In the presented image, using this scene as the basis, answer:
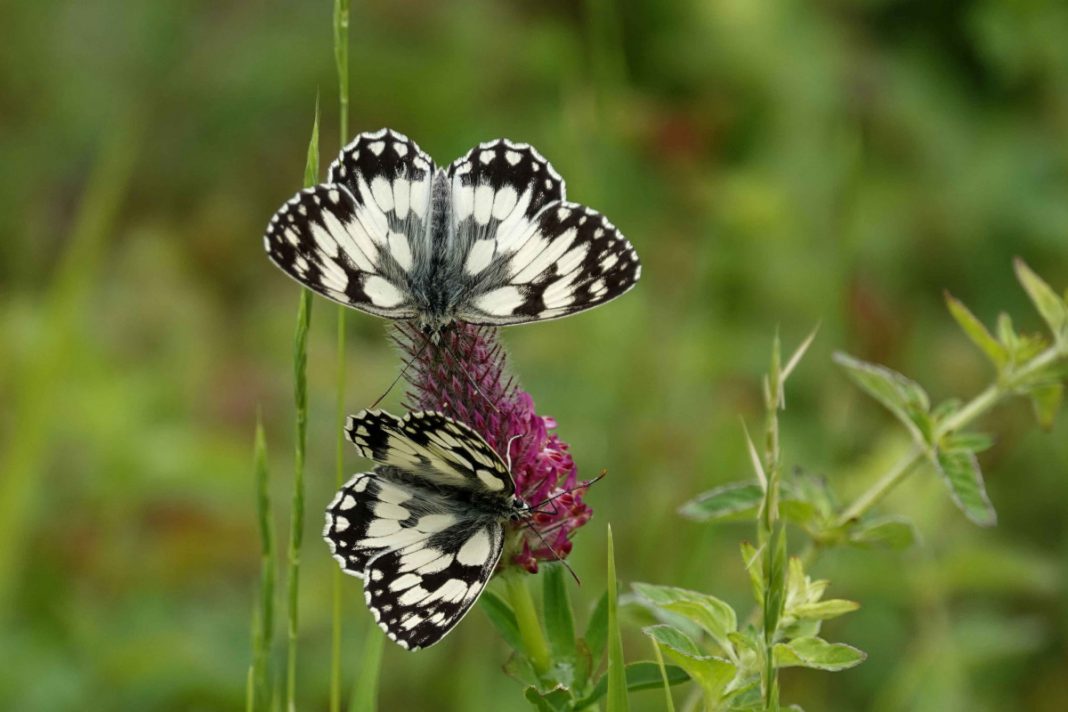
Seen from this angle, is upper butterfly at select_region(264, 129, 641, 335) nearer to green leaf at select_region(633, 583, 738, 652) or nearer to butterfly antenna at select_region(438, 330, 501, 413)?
butterfly antenna at select_region(438, 330, 501, 413)

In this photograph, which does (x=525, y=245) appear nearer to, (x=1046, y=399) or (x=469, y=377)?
(x=469, y=377)

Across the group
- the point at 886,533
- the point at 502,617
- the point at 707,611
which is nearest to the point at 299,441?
the point at 502,617

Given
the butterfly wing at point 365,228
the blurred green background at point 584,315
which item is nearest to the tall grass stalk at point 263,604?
the butterfly wing at point 365,228

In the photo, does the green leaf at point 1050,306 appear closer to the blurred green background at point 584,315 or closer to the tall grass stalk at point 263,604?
the blurred green background at point 584,315

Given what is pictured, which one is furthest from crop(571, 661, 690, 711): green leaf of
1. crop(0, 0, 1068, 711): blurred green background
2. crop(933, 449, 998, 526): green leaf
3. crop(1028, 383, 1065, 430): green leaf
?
crop(0, 0, 1068, 711): blurred green background

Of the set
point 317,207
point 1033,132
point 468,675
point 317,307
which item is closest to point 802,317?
point 1033,132

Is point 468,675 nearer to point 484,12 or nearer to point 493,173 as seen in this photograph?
point 493,173
